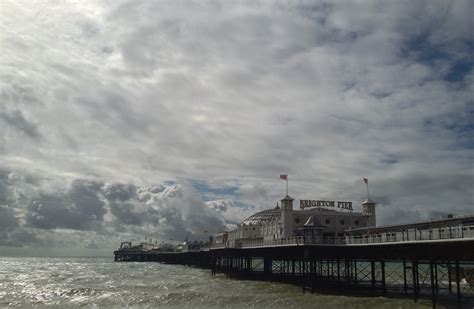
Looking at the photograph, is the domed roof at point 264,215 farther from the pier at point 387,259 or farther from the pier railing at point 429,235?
the pier railing at point 429,235

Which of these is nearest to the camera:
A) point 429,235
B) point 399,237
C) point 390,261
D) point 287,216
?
point 429,235

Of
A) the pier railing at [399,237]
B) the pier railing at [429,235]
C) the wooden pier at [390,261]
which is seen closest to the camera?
the pier railing at [429,235]

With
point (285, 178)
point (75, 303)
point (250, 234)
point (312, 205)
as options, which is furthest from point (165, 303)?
point (250, 234)

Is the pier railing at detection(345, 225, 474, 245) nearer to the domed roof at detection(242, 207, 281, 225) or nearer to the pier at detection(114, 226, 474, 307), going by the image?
the pier at detection(114, 226, 474, 307)

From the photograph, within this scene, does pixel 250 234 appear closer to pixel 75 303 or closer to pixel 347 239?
pixel 347 239

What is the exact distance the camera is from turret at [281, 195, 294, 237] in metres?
70.0

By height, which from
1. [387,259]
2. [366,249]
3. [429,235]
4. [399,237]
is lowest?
[387,259]

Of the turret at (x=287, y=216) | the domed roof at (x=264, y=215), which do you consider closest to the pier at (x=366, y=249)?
the turret at (x=287, y=216)

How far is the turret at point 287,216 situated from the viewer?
70000 millimetres

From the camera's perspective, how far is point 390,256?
153 ft

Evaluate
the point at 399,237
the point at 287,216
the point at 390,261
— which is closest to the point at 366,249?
the point at 390,261

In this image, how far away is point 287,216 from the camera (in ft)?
231

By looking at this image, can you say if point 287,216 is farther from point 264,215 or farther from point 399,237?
point 264,215

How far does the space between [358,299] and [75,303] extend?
27.5 metres
